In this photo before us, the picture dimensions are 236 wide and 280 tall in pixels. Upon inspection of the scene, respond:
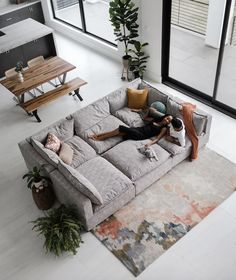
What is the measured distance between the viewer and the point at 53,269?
441 centimetres

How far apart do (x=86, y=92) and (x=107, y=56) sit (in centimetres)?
139

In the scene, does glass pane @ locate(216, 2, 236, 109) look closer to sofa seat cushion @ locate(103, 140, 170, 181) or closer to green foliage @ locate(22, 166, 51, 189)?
sofa seat cushion @ locate(103, 140, 170, 181)

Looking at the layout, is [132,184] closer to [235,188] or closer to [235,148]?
[235,188]

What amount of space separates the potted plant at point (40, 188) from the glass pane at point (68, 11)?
5497 millimetres

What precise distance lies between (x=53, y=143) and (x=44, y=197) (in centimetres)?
76

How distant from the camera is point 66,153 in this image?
5.10 m

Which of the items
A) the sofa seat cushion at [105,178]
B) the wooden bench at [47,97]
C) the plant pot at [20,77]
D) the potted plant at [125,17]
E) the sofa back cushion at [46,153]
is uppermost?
the potted plant at [125,17]

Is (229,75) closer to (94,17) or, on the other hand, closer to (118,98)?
(118,98)

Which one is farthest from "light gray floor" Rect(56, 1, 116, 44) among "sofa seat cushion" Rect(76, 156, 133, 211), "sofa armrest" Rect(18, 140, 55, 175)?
"sofa seat cushion" Rect(76, 156, 133, 211)

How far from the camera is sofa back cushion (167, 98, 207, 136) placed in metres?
5.23

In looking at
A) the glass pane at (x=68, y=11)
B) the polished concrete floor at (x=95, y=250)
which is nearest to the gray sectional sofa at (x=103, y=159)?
the polished concrete floor at (x=95, y=250)

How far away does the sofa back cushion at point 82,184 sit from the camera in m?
4.37

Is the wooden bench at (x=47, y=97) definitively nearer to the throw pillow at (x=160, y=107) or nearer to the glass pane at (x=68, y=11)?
the throw pillow at (x=160, y=107)

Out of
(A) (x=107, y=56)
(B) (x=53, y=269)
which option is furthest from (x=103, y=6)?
(B) (x=53, y=269)
